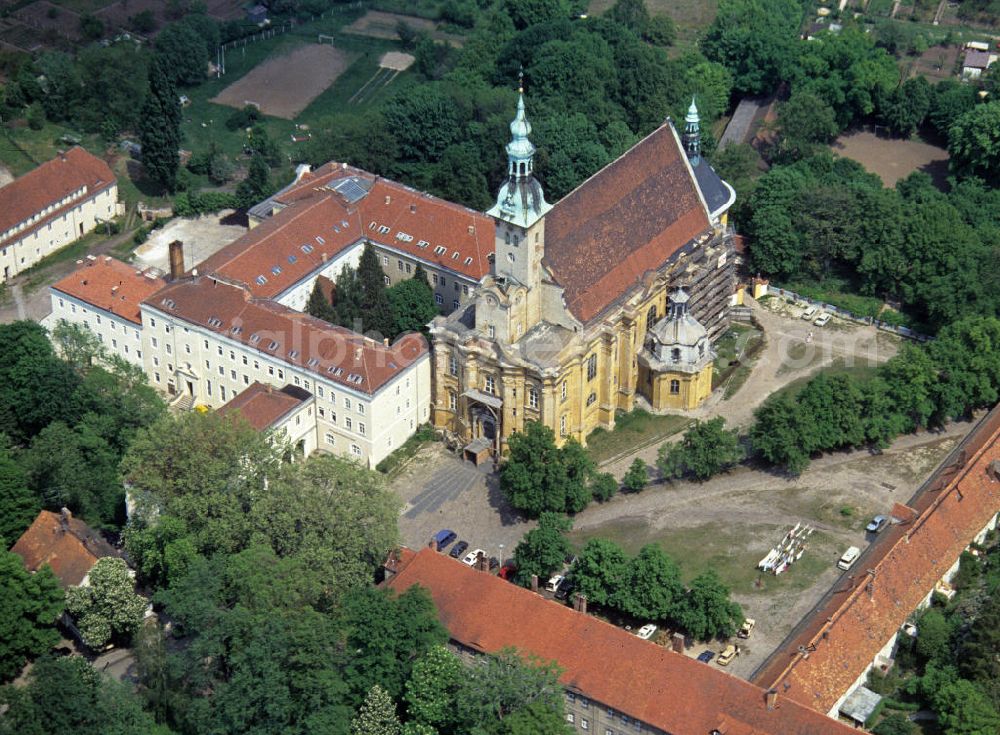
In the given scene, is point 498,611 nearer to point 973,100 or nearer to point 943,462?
point 943,462

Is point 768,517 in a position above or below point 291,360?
below

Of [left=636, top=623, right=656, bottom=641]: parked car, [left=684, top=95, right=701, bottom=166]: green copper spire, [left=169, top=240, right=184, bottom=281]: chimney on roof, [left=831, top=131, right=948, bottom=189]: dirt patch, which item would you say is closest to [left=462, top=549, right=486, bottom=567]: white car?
[left=636, top=623, right=656, bottom=641]: parked car

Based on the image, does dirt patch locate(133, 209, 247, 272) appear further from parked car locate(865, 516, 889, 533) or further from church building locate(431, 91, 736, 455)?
parked car locate(865, 516, 889, 533)

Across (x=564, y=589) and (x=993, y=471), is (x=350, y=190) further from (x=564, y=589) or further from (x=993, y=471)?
(x=993, y=471)

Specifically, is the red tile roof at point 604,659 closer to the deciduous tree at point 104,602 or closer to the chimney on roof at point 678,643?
the chimney on roof at point 678,643

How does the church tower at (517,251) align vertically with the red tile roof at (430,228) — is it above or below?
above

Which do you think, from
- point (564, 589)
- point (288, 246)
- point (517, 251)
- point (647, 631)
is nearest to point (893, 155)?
point (517, 251)

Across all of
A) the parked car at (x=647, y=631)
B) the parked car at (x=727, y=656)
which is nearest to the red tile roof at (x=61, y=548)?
the parked car at (x=647, y=631)
